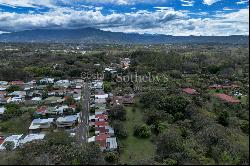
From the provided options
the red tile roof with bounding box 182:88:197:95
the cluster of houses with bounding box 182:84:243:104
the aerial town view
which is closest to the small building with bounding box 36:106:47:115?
the aerial town view

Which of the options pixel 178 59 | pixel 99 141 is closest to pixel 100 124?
pixel 99 141

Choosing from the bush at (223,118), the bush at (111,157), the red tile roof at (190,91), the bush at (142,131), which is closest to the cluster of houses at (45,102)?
the bush at (142,131)

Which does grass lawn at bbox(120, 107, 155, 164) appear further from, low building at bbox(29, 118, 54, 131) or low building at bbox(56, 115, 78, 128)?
low building at bbox(29, 118, 54, 131)

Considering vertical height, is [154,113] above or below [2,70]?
below

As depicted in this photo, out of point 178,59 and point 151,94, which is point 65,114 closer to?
point 151,94

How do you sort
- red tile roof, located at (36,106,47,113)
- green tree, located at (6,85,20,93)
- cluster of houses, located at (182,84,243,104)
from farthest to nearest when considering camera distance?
green tree, located at (6,85,20,93) < cluster of houses, located at (182,84,243,104) < red tile roof, located at (36,106,47,113)

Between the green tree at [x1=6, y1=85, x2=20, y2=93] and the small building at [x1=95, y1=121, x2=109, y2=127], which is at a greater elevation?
the green tree at [x1=6, y1=85, x2=20, y2=93]

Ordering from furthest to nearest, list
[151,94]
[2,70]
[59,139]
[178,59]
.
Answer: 1. [178,59]
2. [2,70]
3. [151,94]
4. [59,139]
